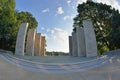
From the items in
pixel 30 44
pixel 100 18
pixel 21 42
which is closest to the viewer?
pixel 21 42

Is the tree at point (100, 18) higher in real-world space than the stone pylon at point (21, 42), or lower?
higher

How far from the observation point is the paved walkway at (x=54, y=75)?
8875 millimetres

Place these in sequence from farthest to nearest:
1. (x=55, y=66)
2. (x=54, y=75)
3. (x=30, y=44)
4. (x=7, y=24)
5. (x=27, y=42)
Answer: (x=7, y=24), (x=27, y=42), (x=30, y=44), (x=55, y=66), (x=54, y=75)

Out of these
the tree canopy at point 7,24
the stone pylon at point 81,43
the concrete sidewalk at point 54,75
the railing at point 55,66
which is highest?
the tree canopy at point 7,24

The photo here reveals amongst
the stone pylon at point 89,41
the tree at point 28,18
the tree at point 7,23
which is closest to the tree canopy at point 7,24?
the tree at point 7,23

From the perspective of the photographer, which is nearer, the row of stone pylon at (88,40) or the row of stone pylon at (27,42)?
the row of stone pylon at (88,40)

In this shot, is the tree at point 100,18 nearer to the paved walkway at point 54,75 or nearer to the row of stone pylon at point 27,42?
the row of stone pylon at point 27,42

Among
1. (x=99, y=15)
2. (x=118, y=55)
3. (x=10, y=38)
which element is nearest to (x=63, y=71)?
(x=118, y=55)

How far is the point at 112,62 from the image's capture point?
33.7 feet

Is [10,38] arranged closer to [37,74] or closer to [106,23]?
[106,23]

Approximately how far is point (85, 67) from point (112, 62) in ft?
4.88

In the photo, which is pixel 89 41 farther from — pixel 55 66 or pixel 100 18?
pixel 100 18

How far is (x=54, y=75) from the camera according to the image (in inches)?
359

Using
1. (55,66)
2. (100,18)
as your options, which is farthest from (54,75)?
(100,18)
